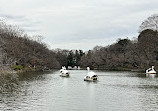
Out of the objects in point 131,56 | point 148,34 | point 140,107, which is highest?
point 148,34

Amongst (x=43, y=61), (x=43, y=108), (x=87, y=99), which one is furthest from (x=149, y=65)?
(x=43, y=108)

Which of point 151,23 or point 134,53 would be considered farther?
point 134,53

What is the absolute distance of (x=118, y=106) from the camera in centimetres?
1961

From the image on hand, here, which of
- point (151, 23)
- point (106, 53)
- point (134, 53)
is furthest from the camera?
point (106, 53)

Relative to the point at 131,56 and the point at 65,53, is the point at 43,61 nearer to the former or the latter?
the point at 131,56

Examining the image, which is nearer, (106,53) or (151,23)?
(151,23)

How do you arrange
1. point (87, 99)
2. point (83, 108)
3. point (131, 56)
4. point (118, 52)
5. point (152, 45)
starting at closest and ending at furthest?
point (83, 108)
point (87, 99)
point (152, 45)
point (131, 56)
point (118, 52)

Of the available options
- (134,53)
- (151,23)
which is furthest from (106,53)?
(151,23)

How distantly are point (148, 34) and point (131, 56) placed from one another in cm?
1343

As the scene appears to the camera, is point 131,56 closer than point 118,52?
Yes

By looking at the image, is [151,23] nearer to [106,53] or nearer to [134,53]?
[134,53]

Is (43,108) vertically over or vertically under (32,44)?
under

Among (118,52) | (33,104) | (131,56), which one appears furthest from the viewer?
(118,52)

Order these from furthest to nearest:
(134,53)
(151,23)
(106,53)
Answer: (106,53)
(134,53)
(151,23)
